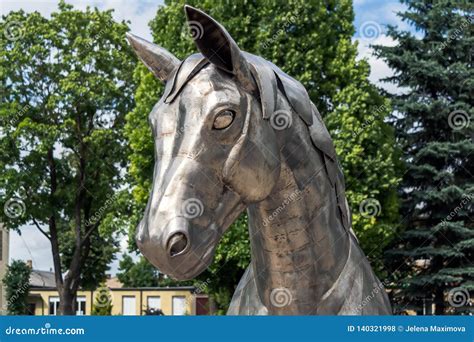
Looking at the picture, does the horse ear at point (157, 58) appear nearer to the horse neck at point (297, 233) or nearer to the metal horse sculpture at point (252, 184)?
the metal horse sculpture at point (252, 184)

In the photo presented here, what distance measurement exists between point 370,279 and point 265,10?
15.3m

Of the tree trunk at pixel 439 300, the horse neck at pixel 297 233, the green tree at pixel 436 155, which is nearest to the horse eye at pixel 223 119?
the horse neck at pixel 297 233

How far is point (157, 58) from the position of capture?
3166 mm

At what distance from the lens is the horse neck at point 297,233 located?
10.4ft

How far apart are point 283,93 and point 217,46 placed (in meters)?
0.50

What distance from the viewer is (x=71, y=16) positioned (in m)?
26.1

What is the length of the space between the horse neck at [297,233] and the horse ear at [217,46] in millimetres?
374

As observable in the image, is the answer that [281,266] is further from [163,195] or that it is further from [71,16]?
[71,16]

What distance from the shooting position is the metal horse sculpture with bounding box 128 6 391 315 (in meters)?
2.67

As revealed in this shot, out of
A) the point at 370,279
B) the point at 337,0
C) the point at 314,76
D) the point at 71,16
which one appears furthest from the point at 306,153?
the point at 71,16

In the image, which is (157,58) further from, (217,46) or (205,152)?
(205,152)

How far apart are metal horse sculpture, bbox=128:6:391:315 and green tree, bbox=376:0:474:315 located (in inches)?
724

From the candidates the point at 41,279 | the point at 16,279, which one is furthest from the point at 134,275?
the point at 16,279

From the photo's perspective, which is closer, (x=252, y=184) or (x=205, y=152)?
(x=205, y=152)
